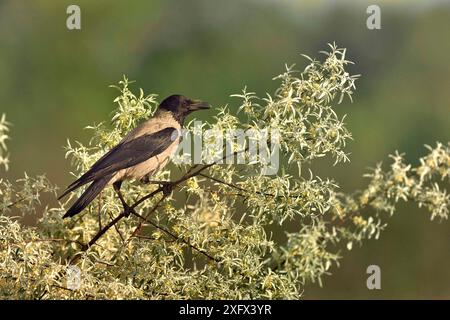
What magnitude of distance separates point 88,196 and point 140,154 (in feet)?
2.24

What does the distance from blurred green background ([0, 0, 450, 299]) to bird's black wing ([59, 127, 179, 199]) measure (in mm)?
6207

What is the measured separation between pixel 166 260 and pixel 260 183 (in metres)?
0.66

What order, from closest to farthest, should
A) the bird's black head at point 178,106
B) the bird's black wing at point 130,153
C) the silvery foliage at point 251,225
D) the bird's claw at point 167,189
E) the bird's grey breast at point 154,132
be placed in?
the silvery foliage at point 251,225, the bird's claw at point 167,189, the bird's black wing at point 130,153, the bird's grey breast at point 154,132, the bird's black head at point 178,106

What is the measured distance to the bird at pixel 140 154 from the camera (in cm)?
523

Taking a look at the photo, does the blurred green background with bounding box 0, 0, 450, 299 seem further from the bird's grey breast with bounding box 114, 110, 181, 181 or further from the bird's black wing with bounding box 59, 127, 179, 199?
the bird's black wing with bounding box 59, 127, 179, 199

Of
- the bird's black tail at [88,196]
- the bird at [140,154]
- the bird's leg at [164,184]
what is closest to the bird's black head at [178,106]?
the bird at [140,154]

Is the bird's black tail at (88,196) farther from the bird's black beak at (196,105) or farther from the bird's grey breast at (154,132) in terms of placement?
the bird's black beak at (196,105)

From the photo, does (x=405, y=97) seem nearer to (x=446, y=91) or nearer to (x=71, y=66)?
(x=446, y=91)

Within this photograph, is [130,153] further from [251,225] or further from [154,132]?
[251,225]

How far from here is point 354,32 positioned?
64.7 feet

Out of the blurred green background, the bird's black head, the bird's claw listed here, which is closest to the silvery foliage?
the bird's claw

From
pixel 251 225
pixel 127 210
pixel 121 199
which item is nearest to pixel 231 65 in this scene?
pixel 121 199

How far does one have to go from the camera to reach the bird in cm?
523

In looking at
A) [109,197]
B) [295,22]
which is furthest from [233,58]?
[109,197]
